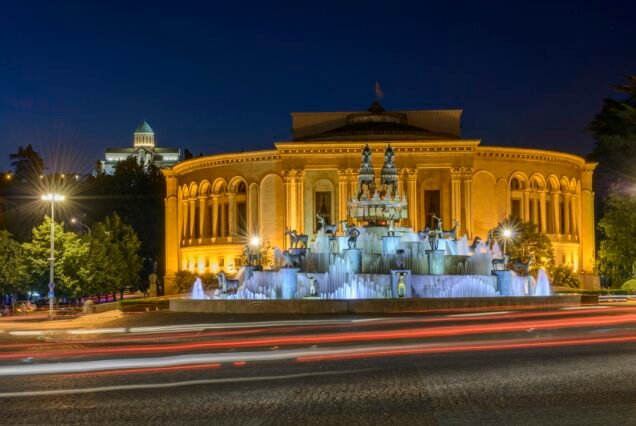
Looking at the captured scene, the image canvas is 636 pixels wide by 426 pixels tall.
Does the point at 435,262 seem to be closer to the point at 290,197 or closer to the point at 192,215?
the point at 290,197

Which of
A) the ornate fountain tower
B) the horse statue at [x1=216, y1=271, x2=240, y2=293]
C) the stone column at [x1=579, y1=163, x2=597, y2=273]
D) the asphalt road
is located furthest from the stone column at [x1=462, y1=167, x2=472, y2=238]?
the asphalt road

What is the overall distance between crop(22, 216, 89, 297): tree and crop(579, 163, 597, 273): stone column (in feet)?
135

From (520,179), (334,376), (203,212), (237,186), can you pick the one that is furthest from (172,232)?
(334,376)

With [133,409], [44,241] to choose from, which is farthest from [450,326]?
[44,241]

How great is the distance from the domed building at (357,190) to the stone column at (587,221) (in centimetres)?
8

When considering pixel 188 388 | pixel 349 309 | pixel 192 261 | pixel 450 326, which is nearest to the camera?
pixel 188 388

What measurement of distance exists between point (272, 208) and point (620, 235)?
27.0m

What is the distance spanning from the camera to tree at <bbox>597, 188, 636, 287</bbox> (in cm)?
5284

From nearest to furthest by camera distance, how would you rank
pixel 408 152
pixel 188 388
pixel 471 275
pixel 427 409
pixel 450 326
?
pixel 427 409 → pixel 188 388 → pixel 450 326 → pixel 471 275 → pixel 408 152

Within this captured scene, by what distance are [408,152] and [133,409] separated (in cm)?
5944

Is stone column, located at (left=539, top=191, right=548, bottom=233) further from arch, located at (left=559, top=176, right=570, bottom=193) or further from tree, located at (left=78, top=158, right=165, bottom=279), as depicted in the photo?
tree, located at (left=78, top=158, right=165, bottom=279)

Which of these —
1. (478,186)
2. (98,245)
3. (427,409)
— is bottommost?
(427,409)

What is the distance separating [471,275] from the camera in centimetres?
3422

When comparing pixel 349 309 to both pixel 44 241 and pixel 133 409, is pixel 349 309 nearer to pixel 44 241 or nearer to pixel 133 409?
pixel 133 409
